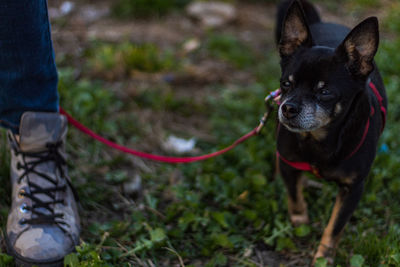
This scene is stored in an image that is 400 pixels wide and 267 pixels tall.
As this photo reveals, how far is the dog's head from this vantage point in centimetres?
201

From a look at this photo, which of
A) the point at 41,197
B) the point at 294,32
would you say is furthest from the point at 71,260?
the point at 294,32

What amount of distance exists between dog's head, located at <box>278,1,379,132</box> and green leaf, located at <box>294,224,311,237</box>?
66cm

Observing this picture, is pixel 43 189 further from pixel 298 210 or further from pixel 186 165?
pixel 298 210

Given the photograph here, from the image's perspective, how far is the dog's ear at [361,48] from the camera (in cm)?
197

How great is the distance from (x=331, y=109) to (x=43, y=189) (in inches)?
58.0

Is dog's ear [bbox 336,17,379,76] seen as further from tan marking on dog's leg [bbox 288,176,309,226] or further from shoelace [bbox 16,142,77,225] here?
shoelace [bbox 16,142,77,225]

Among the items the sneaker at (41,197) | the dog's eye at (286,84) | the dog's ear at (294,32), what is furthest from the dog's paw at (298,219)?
the sneaker at (41,197)

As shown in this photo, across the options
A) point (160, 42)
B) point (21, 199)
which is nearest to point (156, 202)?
point (21, 199)

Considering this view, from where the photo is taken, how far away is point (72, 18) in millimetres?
5047

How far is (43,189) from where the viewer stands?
2258 mm

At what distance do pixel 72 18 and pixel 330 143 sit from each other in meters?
3.81

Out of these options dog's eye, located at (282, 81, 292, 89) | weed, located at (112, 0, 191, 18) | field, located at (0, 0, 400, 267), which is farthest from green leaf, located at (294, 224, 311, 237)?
weed, located at (112, 0, 191, 18)

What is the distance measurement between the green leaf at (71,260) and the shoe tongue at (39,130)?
0.60 metres

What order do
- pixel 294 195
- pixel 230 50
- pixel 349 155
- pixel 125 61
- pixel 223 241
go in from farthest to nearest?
pixel 230 50, pixel 125 61, pixel 294 195, pixel 223 241, pixel 349 155
